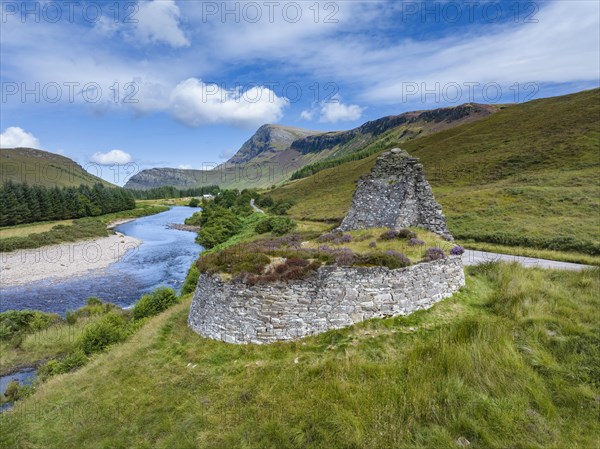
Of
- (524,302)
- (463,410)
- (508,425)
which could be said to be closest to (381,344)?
(463,410)


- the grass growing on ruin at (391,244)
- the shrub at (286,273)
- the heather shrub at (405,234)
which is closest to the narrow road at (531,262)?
the grass growing on ruin at (391,244)

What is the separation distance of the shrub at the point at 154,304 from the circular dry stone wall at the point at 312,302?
391 inches

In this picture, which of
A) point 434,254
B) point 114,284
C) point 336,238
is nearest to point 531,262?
point 434,254

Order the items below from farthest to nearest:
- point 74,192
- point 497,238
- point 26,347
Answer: point 74,192 → point 497,238 → point 26,347

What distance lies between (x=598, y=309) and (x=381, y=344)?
9.26m

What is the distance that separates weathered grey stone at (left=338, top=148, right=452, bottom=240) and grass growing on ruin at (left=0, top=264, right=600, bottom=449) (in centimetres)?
553

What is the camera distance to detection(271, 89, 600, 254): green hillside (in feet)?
104

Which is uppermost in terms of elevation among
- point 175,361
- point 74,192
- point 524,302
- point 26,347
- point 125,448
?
point 74,192

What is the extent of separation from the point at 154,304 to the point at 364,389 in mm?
16318

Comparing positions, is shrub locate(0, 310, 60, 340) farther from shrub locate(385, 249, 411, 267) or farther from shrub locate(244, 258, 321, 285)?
shrub locate(385, 249, 411, 267)

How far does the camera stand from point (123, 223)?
92812mm

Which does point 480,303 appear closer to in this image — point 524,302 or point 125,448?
point 524,302

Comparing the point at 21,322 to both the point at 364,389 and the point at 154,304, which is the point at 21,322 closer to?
the point at 154,304

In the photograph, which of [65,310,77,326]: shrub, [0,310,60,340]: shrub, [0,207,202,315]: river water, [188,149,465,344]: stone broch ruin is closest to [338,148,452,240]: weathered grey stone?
[188,149,465,344]: stone broch ruin
